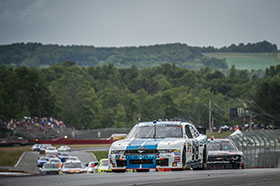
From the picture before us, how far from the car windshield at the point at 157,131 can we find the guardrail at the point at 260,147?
1784 centimetres

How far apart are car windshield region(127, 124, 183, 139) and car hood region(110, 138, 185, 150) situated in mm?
508

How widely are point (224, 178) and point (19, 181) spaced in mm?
4028

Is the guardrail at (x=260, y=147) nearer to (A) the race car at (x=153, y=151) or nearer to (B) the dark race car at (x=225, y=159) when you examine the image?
(B) the dark race car at (x=225, y=159)

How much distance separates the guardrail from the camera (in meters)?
33.7

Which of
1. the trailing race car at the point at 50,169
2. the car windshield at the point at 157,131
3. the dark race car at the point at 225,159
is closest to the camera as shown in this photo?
the car windshield at the point at 157,131

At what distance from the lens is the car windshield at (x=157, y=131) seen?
53.4 feet

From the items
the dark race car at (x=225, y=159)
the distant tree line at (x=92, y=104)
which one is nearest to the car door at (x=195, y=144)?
the dark race car at (x=225, y=159)

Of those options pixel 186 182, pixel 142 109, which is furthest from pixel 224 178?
pixel 142 109

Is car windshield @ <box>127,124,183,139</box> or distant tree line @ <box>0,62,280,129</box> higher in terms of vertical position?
distant tree line @ <box>0,62,280,129</box>

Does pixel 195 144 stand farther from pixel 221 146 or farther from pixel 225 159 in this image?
pixel 221 146

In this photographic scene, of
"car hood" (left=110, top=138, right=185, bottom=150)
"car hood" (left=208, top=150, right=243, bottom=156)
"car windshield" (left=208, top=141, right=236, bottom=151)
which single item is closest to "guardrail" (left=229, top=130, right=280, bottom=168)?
"car windshield" (left=208, top=141, right=236, bottom=151)

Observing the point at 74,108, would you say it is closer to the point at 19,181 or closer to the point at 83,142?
the point at 83,142

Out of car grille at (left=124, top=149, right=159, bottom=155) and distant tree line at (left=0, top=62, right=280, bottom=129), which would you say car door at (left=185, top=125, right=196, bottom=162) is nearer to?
car grille at (left=124, top=149, right=159, bottom=155)

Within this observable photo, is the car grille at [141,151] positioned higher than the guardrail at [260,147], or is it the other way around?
the car grille at [141,151]
